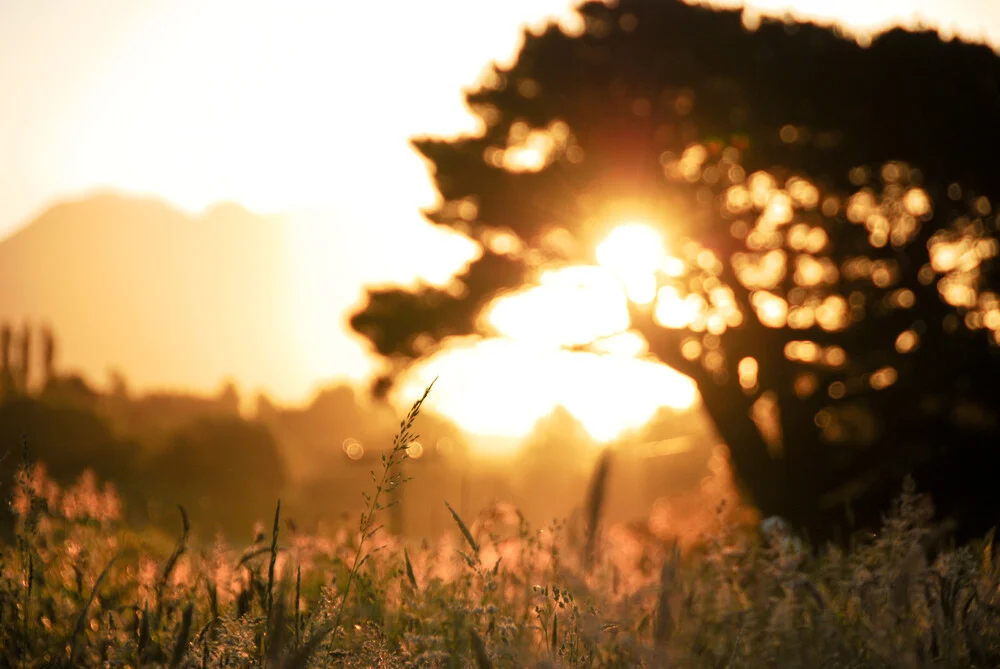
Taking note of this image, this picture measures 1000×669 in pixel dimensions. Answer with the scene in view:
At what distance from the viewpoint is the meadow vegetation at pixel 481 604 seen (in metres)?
2.20

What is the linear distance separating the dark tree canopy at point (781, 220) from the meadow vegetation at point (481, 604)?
842cm

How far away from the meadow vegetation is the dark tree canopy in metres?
8.42

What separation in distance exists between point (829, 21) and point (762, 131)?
1.71 m

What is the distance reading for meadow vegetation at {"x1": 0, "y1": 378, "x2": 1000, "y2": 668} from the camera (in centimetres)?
220

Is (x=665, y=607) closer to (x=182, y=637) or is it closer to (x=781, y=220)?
(x=182, y=637)

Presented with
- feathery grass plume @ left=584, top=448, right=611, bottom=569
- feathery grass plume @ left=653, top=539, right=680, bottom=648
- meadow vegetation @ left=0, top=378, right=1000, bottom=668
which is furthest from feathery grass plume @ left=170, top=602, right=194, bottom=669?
feathery grass plume @ left=584, top=448, right=611, bottom=569

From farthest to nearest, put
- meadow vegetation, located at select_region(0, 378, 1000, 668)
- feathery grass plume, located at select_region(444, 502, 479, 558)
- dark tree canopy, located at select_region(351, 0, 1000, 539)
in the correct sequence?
dark tree canopy, located at select_region(351, 0, 1000, 539), meadow vegetation, located at select_region(0, 378, 1000, 668), feathery grass plume, located at select_region(444, 502, 479, 558)

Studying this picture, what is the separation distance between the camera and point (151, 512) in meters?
3.91

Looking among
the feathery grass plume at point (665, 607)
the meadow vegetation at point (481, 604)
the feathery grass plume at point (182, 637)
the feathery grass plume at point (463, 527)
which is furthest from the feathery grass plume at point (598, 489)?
the feathery grass plume at point (182, 637)

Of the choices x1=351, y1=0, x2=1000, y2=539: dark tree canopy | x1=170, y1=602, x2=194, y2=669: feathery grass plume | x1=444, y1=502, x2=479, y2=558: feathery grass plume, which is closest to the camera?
x1=170, y1=602, x2=194, y2=669: feathery grass plume

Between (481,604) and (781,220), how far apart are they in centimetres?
1140

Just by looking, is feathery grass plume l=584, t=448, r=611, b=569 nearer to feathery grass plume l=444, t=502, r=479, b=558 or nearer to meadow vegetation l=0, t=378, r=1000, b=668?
meadow vegetation l=0, t=378, r=1000, b=668

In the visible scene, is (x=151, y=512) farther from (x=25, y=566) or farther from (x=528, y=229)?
(x=528, y=229)

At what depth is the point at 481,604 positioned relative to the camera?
278 cm
